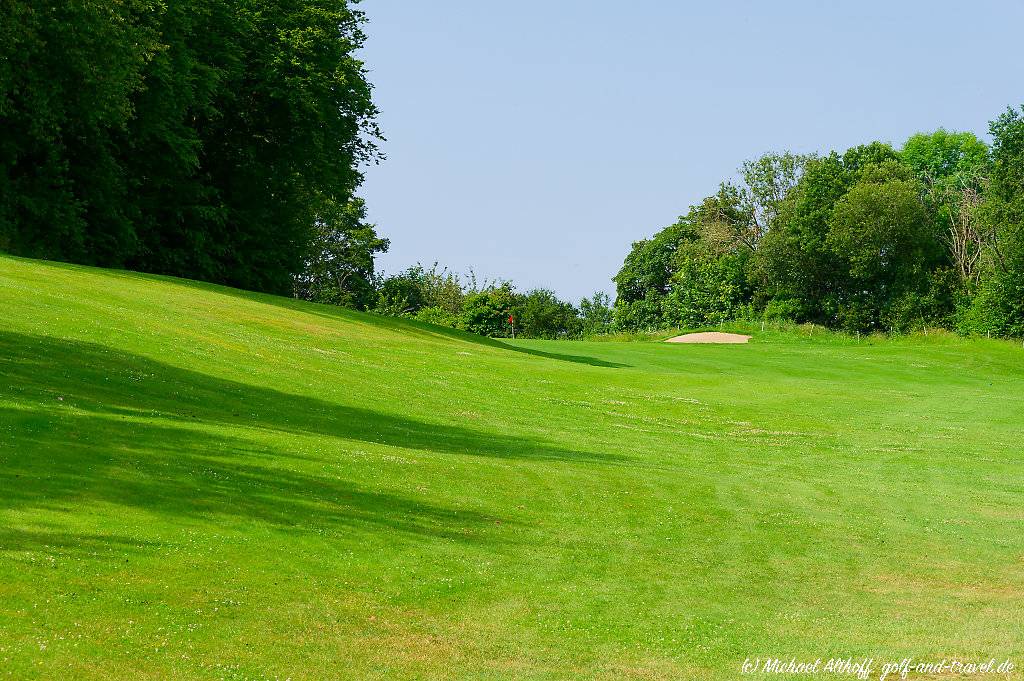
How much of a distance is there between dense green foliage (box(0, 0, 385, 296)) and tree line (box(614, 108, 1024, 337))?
45.4m

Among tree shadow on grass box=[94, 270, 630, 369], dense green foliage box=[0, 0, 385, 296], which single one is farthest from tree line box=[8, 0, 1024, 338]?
tree shadow on grass box=[94, 270, 630, 369]

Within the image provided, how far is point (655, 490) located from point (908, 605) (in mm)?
6539

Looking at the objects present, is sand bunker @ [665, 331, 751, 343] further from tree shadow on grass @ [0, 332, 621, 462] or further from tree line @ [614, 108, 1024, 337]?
tree shadow on grass @ [0, 332, 621, 462]

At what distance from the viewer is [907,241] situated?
8969 centimetres

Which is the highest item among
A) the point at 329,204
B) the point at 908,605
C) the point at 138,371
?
the point at 329,204

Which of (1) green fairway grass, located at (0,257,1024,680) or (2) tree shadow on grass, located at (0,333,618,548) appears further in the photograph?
(2) tree shadow on grass, located at (0,333,618,548)

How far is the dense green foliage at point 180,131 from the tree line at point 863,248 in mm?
45376

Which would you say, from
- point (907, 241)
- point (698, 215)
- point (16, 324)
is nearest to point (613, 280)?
point (698, 215)

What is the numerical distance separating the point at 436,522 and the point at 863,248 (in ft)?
268

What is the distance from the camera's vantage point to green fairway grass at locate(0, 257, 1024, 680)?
9648 millimetres

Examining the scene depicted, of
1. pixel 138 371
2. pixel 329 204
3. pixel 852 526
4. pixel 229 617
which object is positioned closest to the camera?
pixel 229 617

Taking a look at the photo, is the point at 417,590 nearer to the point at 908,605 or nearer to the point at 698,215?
the point at 908,605

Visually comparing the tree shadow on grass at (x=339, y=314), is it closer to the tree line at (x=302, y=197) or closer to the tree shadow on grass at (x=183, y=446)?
the tree line at (x=302, y=197)

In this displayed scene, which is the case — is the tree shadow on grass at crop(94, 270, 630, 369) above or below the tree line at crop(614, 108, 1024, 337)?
below
